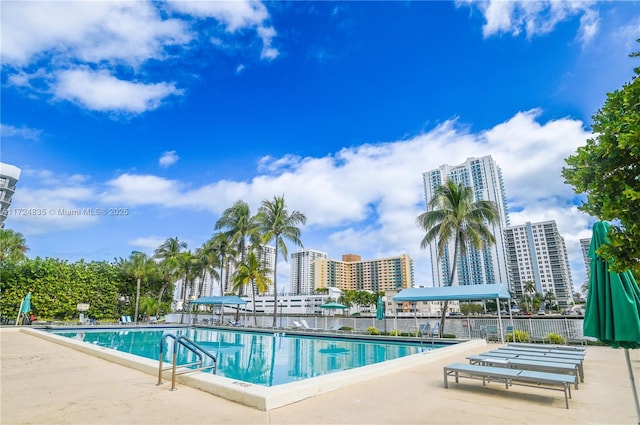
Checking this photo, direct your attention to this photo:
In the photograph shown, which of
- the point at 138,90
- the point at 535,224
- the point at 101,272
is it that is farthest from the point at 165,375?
the point at 535,224

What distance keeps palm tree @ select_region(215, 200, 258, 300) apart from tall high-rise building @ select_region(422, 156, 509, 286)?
1579cm

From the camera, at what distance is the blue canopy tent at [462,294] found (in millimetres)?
12086

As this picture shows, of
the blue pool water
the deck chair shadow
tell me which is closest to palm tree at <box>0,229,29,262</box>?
the blue pool water

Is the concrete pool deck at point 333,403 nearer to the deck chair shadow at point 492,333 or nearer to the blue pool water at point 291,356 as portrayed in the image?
the blue pool water at point 291,356

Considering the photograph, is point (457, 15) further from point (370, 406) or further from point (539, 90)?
point (370, 406)

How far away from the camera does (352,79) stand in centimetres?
1444

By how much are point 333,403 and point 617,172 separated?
4070 mm

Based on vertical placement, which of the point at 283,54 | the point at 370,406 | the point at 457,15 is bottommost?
the point at 370,406

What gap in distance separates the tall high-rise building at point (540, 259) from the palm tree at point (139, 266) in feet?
339

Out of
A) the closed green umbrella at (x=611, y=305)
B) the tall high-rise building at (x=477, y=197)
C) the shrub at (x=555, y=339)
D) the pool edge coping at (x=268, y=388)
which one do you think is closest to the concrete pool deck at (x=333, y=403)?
the pool edge coping at (x=268, y=388)

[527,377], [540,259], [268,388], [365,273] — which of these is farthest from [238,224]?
[365,273]

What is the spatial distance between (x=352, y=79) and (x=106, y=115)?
488 inches

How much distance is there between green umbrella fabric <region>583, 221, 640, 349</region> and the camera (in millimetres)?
3373

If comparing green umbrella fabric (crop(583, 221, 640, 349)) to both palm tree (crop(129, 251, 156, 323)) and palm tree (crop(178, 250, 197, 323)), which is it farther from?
palm tree (crop(178, 250, 197, 323))
